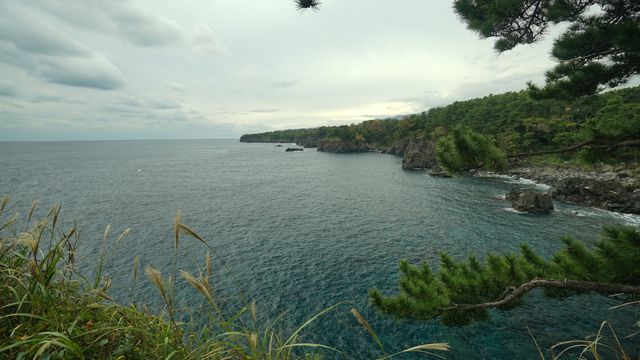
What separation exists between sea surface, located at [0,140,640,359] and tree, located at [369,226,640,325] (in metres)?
4.31

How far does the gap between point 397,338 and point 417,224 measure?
18942 mm

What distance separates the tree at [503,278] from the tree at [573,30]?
4074mm

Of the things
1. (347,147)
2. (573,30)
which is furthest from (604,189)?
(347,147)

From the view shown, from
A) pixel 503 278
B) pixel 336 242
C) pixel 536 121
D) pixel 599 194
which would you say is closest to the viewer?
pixel 503 278

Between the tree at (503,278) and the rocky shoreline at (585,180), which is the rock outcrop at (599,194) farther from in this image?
the tree at (503,278)

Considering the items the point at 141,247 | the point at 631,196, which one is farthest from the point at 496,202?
the point at 141,247

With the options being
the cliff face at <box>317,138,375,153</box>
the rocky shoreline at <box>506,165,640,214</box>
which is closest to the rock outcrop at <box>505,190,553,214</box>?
the rocky shoreline at <box>506,165,640,214</box>

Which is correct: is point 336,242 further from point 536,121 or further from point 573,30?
point 536,121

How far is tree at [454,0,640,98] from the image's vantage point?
6957mm

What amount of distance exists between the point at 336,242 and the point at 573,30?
2291 centimetres

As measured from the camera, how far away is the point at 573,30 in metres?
7.91

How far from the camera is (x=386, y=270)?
72.8 feet

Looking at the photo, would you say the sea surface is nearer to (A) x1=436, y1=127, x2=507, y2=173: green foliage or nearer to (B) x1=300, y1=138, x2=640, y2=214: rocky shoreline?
(B) x1=300, y1=138, x2=640, y2=214: rocky shoreline

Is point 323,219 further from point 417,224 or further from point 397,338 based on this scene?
point 397,338
